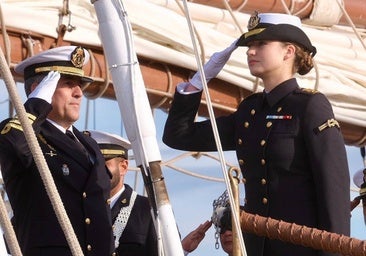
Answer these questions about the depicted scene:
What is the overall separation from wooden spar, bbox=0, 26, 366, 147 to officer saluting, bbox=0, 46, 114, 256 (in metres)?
0.91

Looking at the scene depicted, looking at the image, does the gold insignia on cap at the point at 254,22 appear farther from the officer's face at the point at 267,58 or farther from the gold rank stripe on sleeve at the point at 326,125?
the gold rank stripe on sleeve at the point at 326,125

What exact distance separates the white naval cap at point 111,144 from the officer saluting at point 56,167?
871 millimetres

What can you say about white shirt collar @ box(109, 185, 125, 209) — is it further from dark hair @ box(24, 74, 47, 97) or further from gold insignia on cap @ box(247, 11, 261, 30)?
gold insignia on cap @ box(247, 11, 261, 30)

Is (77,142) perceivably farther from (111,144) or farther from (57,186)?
(111,144)

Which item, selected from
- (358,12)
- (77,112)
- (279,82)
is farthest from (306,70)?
(358,12)

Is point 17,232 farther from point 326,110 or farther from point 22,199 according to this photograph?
point 326,110

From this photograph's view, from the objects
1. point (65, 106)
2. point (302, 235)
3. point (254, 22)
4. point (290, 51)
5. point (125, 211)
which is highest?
point (254, 22)

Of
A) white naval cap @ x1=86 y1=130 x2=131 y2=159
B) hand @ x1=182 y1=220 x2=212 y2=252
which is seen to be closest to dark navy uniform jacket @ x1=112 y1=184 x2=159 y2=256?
hand @ x1=182 y1=220 x2=212 y2=252

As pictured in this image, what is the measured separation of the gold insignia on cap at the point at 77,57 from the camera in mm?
5543

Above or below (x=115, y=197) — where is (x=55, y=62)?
above

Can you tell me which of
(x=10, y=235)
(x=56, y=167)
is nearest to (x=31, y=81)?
(x=56, y=167)

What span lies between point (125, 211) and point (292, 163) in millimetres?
1206

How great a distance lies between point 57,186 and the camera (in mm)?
5312

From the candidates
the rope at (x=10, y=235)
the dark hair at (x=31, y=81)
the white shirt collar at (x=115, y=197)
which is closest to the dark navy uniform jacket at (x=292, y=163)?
the dark hair at (x=31, y=81)
